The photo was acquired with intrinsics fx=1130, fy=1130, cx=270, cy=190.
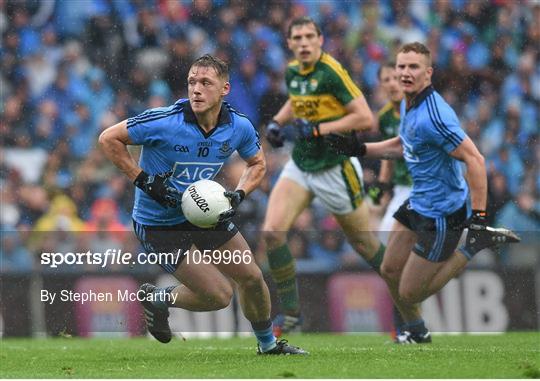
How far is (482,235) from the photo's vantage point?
7.74 meters

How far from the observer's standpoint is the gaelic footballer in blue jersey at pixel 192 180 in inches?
274

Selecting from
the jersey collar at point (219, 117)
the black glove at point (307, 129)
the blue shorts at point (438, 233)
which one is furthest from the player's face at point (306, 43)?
the jersey collar at point (219, 117)

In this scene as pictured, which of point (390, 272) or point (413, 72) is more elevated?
point (413, 72)

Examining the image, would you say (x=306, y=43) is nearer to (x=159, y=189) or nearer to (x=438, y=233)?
(x=438, y=233)

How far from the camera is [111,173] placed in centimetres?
1257

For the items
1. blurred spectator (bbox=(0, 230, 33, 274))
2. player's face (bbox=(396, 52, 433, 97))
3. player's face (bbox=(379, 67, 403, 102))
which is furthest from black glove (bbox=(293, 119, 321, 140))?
blurred spectator (bbox=(0, 230, 33, 274))

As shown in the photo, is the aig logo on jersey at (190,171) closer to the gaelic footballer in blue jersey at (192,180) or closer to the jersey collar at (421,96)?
the gaelic footballer in blue jersey at (192,180)

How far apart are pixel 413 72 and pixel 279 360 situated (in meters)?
2.32

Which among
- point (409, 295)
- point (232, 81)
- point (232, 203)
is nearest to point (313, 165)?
point (409, 295)

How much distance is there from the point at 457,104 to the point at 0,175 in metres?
5.34

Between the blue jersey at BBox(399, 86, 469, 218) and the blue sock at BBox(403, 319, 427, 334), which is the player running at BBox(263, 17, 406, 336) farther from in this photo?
the blue jersey at BBox(399, 86, 469, 218)

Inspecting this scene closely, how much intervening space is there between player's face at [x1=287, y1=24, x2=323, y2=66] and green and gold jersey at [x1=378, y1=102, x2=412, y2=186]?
1.08 metres

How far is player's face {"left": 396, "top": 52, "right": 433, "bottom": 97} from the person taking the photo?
789 cm

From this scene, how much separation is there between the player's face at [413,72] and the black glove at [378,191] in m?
2.15
